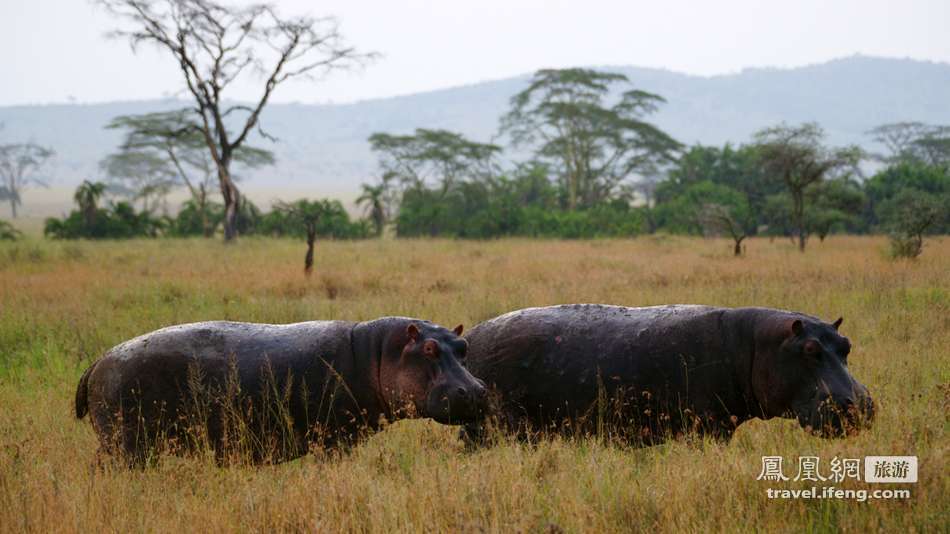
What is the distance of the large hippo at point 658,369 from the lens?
4797 millimetres

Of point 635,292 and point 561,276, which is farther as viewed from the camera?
point 561,276

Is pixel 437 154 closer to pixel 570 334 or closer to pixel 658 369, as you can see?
pixel 570 334

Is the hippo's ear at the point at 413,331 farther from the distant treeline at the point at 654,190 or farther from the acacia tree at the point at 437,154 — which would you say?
the acacia tree at the point at 437,154

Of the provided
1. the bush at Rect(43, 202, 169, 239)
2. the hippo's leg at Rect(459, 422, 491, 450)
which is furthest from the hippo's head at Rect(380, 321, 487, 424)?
the bush at Rect(43, 202, 169, 239)

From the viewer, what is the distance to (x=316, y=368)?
4.96 m

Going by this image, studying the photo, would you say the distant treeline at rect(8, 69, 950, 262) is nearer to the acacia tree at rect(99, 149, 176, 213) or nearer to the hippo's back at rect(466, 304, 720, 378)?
the acacia tree at rect(99, 149, 176, 213)

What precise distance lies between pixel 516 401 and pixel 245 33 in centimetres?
3014

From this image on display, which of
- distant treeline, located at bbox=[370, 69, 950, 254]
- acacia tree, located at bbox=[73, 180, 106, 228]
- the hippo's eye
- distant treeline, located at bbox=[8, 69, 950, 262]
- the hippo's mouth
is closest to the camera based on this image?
the hippo's mouth

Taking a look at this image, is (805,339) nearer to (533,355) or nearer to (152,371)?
(533,355)

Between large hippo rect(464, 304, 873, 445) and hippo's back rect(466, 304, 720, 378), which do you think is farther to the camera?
hippo's back rect(466, 304, 720, 378)

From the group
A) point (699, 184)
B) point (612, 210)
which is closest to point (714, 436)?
point (612, 210)

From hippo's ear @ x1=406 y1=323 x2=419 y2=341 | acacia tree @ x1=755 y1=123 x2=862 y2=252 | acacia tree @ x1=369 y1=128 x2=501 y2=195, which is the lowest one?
hippo's ear @ x1=406 y1=323 x2=419 y2=341

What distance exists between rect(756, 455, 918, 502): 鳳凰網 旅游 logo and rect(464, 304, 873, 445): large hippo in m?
0.45

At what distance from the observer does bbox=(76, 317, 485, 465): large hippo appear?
4.75 metres
